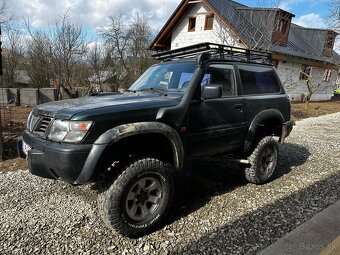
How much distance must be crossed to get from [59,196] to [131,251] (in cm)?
160

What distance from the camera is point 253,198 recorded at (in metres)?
4.05

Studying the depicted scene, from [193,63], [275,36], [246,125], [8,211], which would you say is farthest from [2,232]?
[275,36]

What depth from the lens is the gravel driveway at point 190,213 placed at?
113 inches

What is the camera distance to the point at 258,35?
1630 centimetres

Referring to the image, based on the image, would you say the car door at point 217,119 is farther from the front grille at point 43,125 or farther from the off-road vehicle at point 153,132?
the front grille at point 43,125

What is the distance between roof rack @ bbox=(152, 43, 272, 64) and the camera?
400 cm

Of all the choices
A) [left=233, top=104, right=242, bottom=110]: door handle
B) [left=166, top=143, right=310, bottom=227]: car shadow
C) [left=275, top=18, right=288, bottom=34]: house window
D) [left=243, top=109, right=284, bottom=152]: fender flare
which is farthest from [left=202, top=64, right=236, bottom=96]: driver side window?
[left=275, top=18, right=288, bottom=34]: house window

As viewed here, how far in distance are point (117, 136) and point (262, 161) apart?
9.42 feet

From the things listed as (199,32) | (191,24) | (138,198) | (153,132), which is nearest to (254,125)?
(153,132)

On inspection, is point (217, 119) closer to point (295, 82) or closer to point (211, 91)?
point (211, 91)

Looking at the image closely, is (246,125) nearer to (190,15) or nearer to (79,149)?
(79,149)

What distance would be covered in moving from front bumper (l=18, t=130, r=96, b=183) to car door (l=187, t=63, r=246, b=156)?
1316 millimetres

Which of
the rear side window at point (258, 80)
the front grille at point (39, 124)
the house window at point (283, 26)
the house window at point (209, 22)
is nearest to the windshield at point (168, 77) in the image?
the rear side window at point (258, 80)

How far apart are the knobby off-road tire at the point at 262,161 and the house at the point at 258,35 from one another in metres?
10.3
